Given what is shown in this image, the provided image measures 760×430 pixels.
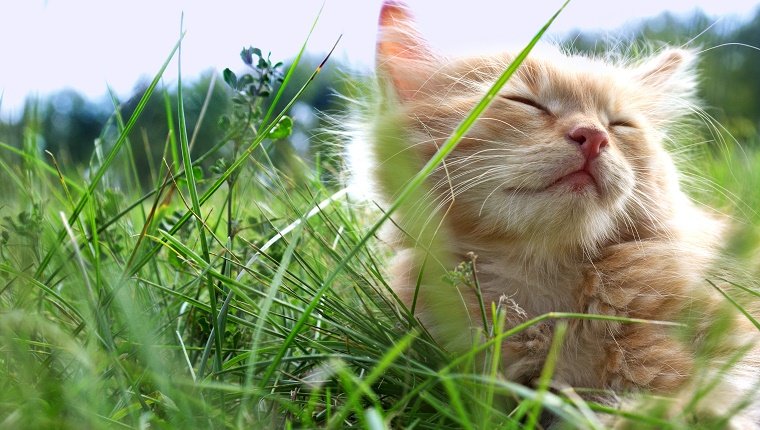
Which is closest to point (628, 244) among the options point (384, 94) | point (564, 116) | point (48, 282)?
point (564, 116)

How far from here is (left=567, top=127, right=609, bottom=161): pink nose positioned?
4.12 ft

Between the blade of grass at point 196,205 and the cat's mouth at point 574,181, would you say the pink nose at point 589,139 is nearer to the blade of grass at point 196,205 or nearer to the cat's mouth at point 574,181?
the cat's mouth at point 574,181

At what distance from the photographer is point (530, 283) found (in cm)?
135

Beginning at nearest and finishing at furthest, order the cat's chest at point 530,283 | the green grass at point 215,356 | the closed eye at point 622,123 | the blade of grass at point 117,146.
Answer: the green grass at point 215,356 < the blade of grass at point 117,146 < the cat's chest at point 530,283 < the closed eye at point 622,123

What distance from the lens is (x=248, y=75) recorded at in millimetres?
1468

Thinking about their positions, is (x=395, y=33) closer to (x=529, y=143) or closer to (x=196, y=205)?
(x=529, y=143)

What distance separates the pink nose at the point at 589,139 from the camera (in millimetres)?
1256

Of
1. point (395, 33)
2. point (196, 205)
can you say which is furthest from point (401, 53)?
point (196, 205)

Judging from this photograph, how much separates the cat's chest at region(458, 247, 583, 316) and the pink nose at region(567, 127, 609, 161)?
248 mm

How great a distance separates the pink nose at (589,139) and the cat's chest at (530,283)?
248 mm

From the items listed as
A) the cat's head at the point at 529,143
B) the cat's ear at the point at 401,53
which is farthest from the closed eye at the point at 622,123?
the cat's ear at the point at 401,53

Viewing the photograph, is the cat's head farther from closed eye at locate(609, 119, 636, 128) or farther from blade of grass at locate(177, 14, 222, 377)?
blade of grass at locate(177, 14, 222, 377)

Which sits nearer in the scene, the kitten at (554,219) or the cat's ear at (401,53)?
the kitten at (554,219)

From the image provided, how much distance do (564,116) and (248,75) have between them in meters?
0.69
